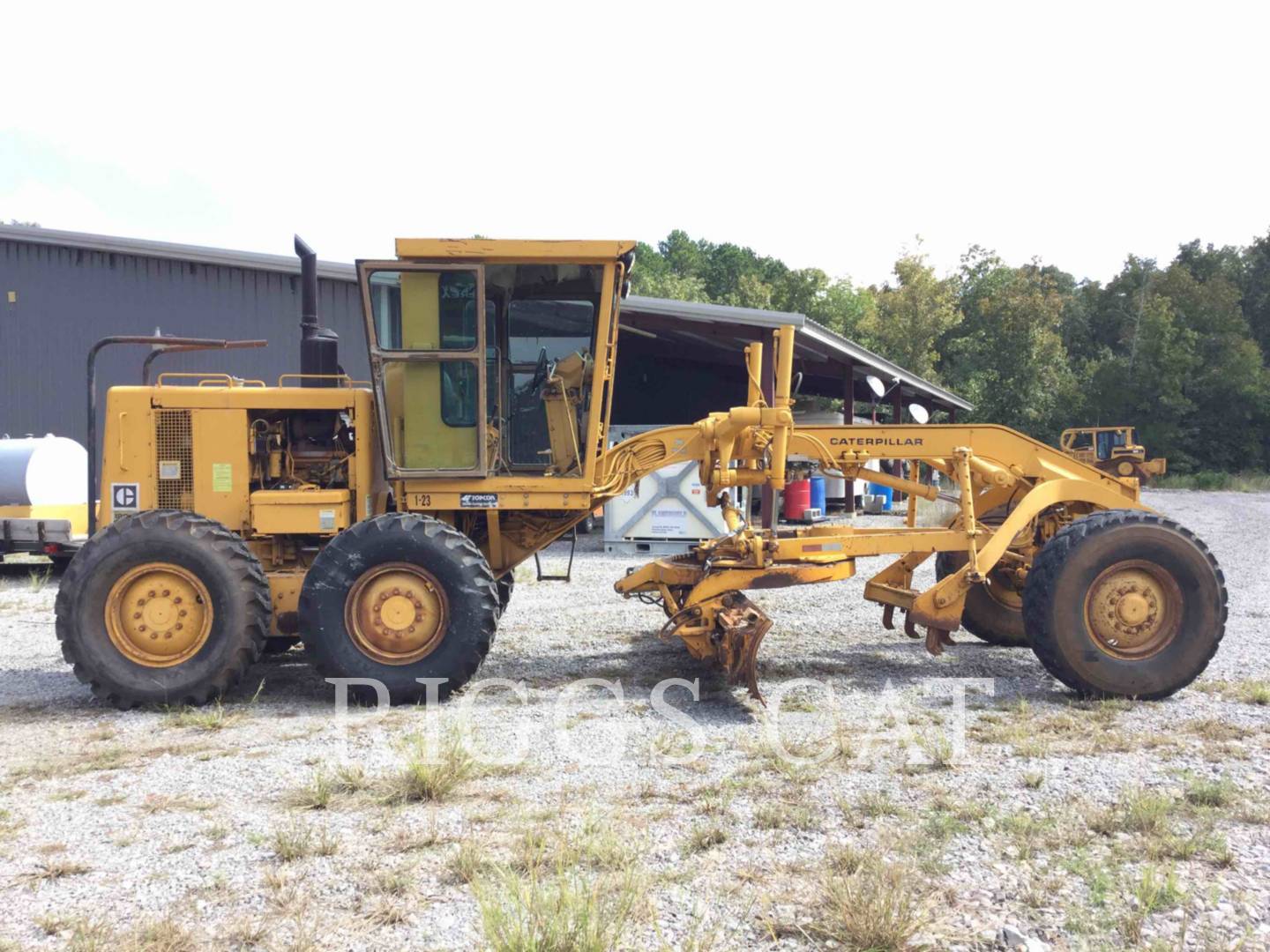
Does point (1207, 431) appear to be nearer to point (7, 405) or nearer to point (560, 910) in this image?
point (7, 405)

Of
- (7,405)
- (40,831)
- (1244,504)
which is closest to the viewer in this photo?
(40,831)

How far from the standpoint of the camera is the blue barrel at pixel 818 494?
1969cm

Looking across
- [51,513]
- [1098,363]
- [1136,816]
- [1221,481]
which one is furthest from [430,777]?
[1098,363]

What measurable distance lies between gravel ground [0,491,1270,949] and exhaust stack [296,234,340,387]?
2.23 m

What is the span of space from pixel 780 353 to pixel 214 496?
13.3 feet

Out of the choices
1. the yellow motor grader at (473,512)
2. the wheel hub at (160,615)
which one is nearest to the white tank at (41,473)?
the yellow motor grader at (473,512)

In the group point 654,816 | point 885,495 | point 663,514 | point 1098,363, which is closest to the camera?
point 654,816

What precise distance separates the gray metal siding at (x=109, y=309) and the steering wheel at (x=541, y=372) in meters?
9.80

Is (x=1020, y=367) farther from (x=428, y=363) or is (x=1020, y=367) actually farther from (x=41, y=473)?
(x=428, y=363)

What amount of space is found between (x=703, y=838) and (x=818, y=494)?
53.8 ft

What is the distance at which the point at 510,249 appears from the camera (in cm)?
639

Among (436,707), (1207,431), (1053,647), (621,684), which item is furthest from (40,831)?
(1207,431)

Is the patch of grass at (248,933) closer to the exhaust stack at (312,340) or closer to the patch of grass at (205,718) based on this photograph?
the patch of grass at (205,718)

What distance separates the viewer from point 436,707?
616 cm
